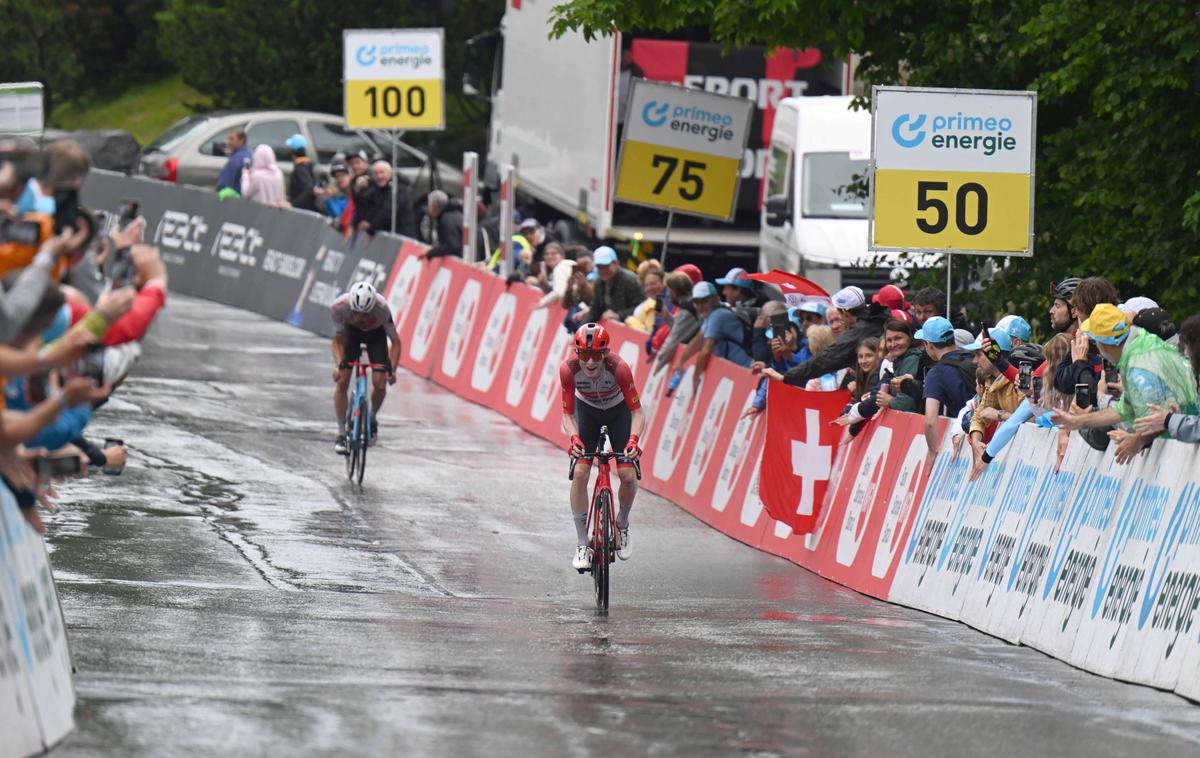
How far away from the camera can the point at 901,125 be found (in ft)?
54.1

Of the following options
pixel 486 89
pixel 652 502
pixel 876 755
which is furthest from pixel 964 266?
pixel 486 89

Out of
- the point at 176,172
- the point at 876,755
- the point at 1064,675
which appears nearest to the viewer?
the point at 876,755

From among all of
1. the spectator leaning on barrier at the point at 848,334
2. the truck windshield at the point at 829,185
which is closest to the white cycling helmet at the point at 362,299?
the spectator leaning on barrier at the point at 848,334

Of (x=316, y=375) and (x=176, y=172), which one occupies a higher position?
(x=176, y=172)

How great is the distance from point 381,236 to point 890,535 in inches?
589

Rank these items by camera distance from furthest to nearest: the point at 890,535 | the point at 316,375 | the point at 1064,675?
the point at 316,375 → the point at 890,535 → the point at 1064,675

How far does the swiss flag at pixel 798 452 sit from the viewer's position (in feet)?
57.2

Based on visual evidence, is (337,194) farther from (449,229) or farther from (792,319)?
(792,319)

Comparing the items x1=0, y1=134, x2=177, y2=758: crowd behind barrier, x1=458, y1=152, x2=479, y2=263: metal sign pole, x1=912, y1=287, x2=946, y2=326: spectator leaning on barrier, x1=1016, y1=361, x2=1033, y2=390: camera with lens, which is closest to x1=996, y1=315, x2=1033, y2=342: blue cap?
x1=1016, y1=361, x2=1033, y2=390: camera with lens

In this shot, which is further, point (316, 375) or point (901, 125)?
point (316, 375)

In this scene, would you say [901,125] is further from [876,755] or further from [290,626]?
[876,755]

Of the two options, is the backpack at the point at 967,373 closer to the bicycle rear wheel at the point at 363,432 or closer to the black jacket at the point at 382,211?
the bicycle rear wheel at the point at 363,432

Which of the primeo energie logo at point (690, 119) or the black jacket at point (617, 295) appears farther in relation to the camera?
the primeo energie logo at point (690, 119)

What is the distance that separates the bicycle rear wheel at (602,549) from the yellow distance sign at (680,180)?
871cm
